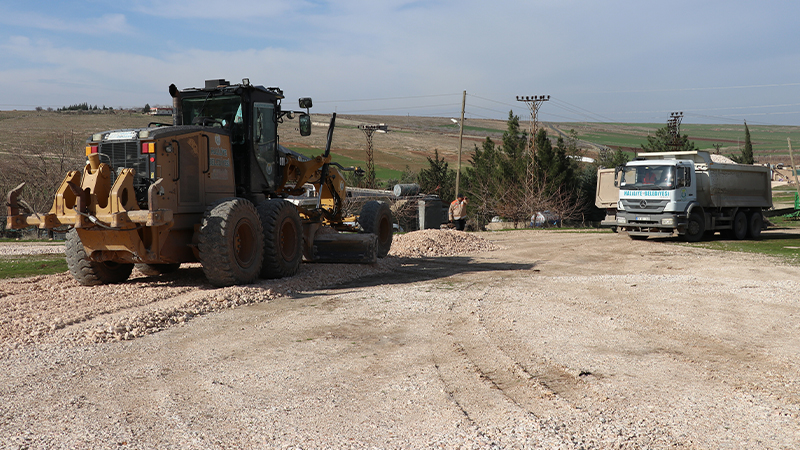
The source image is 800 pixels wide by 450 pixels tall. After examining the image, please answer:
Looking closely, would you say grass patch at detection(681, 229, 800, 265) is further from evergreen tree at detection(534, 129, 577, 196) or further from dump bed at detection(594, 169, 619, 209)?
evergreen tree at detection(534, 129, 577, 196)

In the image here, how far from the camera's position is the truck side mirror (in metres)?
12.5

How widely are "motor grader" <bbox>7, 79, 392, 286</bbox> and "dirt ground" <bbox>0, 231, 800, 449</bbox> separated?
1.85 feet

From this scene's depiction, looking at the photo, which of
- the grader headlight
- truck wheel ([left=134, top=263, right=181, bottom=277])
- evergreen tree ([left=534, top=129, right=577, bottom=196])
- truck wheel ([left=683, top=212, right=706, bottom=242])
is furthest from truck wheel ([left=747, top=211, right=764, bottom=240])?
the grader headlight

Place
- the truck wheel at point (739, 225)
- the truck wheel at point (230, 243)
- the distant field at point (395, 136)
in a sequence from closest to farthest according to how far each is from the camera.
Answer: the truck wheel at point (230, 243), the truck wheel at point (739, 225), the distant field at point (395, 136)

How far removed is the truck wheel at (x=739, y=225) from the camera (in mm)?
23641

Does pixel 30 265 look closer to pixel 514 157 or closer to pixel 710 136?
pixel 514 157

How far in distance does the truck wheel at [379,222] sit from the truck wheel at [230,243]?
4.75 m

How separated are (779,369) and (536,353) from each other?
7.39ft

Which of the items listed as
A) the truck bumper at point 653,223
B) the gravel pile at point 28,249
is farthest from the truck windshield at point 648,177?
the gravel pile at point 28,249

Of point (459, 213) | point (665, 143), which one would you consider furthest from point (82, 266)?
point (665, 143)

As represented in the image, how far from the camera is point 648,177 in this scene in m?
21.3

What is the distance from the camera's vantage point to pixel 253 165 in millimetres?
12016

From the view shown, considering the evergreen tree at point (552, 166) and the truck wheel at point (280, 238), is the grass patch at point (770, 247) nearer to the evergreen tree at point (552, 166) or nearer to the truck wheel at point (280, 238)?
the truck wheel at point (280, 238)

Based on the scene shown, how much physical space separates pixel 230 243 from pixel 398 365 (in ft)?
15.8
